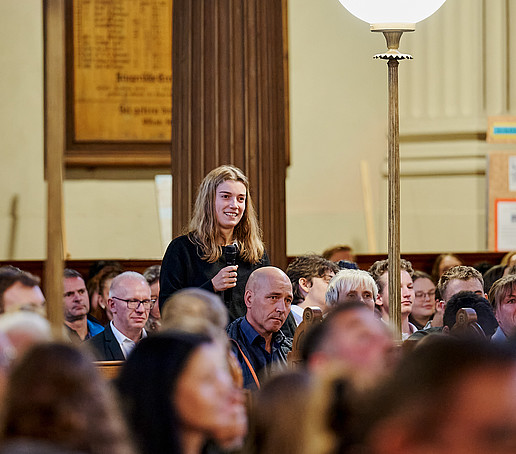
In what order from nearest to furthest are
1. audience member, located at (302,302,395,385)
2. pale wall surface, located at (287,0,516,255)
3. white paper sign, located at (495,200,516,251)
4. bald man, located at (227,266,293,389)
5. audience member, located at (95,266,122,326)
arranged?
audience member, located at (302,302,395,385) < bald man, located at (227,266,293,389) < audience member, located at (95,266,122,326) < white paper sign, located at (495,200,516,251) < pale wall surface, located at (287,0,516,255)

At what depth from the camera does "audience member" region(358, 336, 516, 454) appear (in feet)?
4.35

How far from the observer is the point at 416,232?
9.70 meters

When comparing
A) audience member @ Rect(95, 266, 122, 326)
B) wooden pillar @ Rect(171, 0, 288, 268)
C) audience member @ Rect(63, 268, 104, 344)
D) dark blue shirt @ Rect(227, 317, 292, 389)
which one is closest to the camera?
dark blue shirt @ Rect(227, 317, 292, 389)

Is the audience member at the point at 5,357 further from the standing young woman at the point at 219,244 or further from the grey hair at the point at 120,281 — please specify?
the grey hair at the point at 120,281

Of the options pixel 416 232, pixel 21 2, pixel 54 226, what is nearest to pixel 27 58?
pixel 21 2

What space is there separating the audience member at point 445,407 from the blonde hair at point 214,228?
3020 mm

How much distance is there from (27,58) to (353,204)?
10.2 feet

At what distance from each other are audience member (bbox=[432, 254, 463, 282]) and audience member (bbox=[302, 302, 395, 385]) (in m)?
5.44

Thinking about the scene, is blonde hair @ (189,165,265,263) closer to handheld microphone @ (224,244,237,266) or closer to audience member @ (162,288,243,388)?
handheld microphone @ (224,244,237,266)

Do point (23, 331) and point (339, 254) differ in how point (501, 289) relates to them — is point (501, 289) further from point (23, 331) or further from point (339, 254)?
point (339, 254)

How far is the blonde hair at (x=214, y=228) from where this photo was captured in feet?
14.6

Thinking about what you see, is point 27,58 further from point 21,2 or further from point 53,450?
point 53,450

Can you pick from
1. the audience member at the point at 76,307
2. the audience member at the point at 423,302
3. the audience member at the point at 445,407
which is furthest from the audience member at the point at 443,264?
the audience member at the point at 445,407

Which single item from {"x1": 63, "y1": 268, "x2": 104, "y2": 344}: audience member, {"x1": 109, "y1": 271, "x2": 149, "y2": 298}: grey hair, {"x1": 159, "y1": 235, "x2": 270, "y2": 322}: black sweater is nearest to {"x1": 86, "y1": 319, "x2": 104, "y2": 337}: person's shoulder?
{"x1": 63, "y1": 268, "x2": 104, "y2": 344}: audience member
